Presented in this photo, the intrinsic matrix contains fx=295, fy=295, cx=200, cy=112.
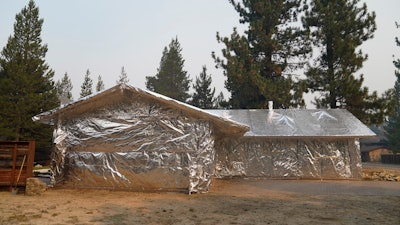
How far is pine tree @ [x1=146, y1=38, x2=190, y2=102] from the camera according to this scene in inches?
1711

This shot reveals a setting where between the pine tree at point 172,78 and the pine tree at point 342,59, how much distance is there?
23.4 meters

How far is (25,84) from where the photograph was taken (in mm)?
25047

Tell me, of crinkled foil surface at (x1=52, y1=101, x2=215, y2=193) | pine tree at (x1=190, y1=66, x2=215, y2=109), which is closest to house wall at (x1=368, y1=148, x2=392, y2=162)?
pine tree at (x1=190, y1=66, x2=215, y2=109)

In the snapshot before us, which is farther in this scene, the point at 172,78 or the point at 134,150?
the point at 172,78

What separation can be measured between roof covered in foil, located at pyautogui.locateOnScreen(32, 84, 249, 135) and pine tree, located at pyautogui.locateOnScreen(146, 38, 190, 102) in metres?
31.6

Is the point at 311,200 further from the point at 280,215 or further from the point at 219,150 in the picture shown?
the point at 219,150

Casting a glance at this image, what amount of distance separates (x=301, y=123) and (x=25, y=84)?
2245 cm

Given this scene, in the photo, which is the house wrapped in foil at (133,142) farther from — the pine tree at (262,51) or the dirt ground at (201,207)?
the pine tree at (262,51)

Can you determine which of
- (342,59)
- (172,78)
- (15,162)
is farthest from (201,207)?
(172,78)

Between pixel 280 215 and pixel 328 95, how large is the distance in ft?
56.0

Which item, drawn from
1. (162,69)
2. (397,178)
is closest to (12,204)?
(397,178)

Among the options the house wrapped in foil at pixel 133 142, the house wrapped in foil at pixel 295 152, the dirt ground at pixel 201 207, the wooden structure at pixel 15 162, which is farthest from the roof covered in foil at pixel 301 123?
the wooden structure at pixel 15 162

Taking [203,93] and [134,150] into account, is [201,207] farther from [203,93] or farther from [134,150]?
[203,93]

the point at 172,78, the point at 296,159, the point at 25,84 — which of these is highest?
the point at 172,78
